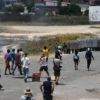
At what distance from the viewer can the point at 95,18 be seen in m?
58.9

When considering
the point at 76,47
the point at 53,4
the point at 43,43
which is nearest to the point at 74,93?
the point at 76,47

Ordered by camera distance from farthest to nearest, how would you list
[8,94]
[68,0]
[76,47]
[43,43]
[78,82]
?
[68,0] < [43,43] < [76,47] < [78,82] < [8,94]

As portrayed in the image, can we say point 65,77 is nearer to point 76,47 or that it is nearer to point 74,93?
point 74,93

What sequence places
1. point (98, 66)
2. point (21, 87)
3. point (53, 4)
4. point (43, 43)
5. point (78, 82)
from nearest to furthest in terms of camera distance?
point (21, 87) < point (78, 82) < point (98, 66) < point (43, 43) < point (53, 4)

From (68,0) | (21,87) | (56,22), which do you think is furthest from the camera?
(68,0)

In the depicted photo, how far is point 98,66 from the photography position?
17922 millimetres

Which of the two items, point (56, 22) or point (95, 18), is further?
point (56, 22)

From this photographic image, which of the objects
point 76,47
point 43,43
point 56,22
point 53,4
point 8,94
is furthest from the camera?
point 53,4

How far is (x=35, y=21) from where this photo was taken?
3201 inches

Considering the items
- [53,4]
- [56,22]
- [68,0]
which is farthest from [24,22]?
[68,0]

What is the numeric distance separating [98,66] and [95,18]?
42.1 meters

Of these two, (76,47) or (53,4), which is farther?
(53,4)

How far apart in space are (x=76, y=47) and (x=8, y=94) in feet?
55.1

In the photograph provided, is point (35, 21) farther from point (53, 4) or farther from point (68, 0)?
point (68, 0)
